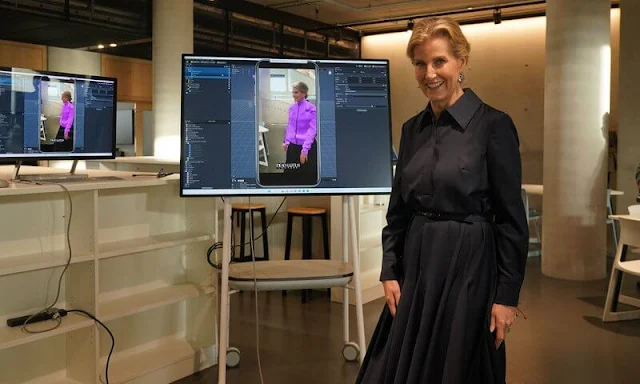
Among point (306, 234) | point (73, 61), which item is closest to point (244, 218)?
point (306, 234)

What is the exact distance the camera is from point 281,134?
3098mm

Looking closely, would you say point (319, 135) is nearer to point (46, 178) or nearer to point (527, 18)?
point (46, 178)

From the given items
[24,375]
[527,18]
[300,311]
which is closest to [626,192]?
[527,18]

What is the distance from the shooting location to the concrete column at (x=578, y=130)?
20.9ft

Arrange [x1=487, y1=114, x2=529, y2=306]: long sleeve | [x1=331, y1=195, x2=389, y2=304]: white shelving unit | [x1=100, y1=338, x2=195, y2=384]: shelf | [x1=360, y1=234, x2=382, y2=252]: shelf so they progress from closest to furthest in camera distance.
→ [x1=487, y1=114, x2=529, y2=306]: long sleeve
[x1=100, y1=338, x2=195, y2=384]: shelf
[x1=331, y1=195, x2=389, y2=304]: white shelving unit
[x1=360, y1=234, x2=382, y2=252]: shelf

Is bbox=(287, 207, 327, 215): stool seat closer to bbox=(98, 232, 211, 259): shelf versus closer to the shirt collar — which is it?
bbox=(98, 232, 211, 259): shelf

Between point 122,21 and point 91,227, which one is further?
point 122,21

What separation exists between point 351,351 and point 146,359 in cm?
123

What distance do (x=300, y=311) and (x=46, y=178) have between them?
2.56 meters

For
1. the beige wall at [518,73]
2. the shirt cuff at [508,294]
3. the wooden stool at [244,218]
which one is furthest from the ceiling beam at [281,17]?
the shirt cuff at [508,294]

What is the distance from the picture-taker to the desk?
456 cm

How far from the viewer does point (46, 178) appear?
316 cm

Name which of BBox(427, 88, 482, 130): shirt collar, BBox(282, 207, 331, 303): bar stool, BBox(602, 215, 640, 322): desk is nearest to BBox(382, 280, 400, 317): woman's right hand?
BBox(427, 88, 482, 130): shirt collar

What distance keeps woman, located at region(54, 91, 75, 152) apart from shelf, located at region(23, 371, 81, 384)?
1.15 metres
